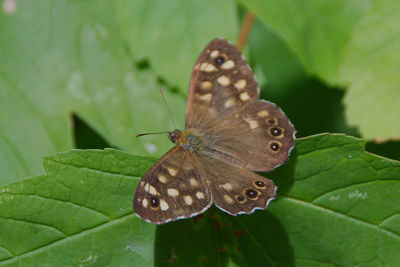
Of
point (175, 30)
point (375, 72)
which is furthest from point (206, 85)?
point (375, 72)

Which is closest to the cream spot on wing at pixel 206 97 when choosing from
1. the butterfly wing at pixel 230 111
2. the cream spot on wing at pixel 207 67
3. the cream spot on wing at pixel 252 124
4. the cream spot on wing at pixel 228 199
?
the butterfly wing at pixel 230 111

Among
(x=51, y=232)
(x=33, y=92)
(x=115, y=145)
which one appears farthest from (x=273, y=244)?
(x=33, y=92)

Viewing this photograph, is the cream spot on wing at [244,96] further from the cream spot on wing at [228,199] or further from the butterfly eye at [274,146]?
the cream spot on wing at [228,199]

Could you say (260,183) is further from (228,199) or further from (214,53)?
(214,53)

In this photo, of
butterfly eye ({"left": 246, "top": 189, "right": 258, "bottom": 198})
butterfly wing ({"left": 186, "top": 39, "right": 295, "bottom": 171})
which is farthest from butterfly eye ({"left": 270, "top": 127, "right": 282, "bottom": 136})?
butterfly eye ({"left": 246, "top": 189, "right": 258, "bottom": 198})

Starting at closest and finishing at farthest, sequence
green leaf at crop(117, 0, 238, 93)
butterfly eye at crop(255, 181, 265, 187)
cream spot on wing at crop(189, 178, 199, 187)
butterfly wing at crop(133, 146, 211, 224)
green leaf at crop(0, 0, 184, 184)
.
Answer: butterfly wing at crop(133, 146, 211, 224) → butterfly eye at crop(255, 181, 265, 187) → cream spot on wing at crop(189, 178, 199, 187) → green leaf at crop(117, 0, 238, 93) → green leaf at crop(0, 0, 184, 184)

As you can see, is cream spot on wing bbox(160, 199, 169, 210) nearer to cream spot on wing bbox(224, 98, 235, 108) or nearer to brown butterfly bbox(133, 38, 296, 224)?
brown butterfly bbox(133, 38, 296, 224)
